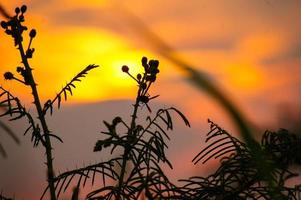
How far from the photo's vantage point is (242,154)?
204 cm

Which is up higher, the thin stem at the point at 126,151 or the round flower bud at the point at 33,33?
the round flower bud at the point at 33,33

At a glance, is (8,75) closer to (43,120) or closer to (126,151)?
(43,120)

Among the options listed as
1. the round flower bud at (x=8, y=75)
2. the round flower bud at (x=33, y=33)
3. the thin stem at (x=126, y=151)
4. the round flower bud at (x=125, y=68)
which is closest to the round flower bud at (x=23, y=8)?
the round flower bud at (x=33, y=33)

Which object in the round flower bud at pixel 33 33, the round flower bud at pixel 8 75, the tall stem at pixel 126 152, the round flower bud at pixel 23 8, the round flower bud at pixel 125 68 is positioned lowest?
the tall stem at pixel 126 152

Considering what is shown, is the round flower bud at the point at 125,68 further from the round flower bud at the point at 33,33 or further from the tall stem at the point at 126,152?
the round flower bud at the point at 33,33

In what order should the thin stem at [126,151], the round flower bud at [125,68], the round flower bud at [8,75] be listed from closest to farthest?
the thin stem at [126,151]
the round flower bud at [125,68]
the round flower bud at [8,75]

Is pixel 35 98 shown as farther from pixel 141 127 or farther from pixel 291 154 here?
pixel 291 154

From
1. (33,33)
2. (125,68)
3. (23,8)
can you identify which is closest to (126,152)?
(125,68)

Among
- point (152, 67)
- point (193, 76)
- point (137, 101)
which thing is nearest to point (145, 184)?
point (137, 101)

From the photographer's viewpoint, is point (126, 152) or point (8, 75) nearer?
point (126, 152)

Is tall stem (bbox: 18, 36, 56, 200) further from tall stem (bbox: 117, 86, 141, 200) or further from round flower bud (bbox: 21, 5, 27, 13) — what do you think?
tall stem (bbox: 117, 86, 141, 200)

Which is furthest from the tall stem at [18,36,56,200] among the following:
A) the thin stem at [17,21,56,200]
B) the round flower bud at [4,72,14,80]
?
the round flower bud at [4,72,14,80]

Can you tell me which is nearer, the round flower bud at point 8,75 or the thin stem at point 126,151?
the thin stem at point 126,151

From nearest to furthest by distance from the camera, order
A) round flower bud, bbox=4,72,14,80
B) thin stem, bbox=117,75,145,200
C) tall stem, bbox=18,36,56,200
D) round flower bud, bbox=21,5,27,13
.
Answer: thin stem, bbox=117,75,145,200 → tall stem, bbox=18,36,56,200 → round flower bud, bbox=4,72,14,80 → round flower bud, bbox=21,5,27,13
